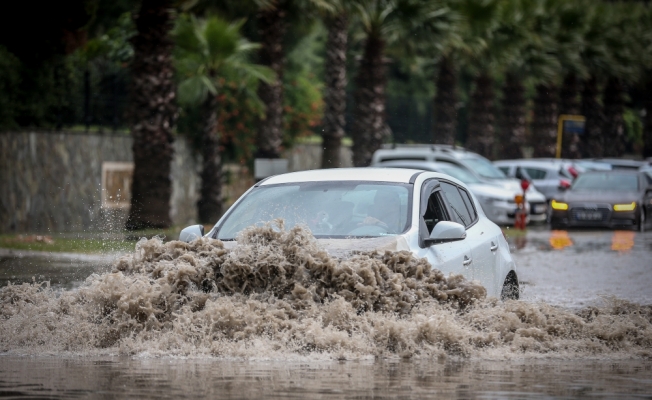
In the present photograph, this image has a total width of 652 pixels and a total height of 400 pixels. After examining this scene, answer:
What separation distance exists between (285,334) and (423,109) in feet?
167

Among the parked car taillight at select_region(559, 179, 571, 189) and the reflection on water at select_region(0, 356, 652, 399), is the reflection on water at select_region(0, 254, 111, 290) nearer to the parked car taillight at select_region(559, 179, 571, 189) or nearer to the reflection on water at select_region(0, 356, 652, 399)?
the reflection on water at select_region(0, 356, 652, 399)

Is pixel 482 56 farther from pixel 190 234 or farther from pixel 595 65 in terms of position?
pixel 190 234

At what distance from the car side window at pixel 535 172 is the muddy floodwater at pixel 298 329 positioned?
85.2ft

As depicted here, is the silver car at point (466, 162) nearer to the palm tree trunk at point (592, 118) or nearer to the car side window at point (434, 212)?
the car side window at point (434, 212)

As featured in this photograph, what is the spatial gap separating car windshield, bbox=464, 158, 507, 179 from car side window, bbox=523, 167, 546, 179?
409 centimetres

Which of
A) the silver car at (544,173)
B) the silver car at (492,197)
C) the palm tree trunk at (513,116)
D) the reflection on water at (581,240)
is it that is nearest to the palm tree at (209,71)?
the silver car at (492,197)

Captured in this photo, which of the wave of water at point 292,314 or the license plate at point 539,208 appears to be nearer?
the wave of water at point 292,314

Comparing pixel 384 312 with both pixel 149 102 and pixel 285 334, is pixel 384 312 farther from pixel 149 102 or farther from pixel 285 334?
pixel 149 102

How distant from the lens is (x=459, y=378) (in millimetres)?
7258

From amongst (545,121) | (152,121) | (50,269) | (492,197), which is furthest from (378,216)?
A: (545,121)

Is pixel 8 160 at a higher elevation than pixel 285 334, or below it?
higher

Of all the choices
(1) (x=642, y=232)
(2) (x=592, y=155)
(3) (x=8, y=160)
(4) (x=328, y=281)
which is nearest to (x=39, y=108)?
(3) (x=8, y=160)

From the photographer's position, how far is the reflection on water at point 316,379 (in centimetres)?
663

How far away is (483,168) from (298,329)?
2338 centimetres
